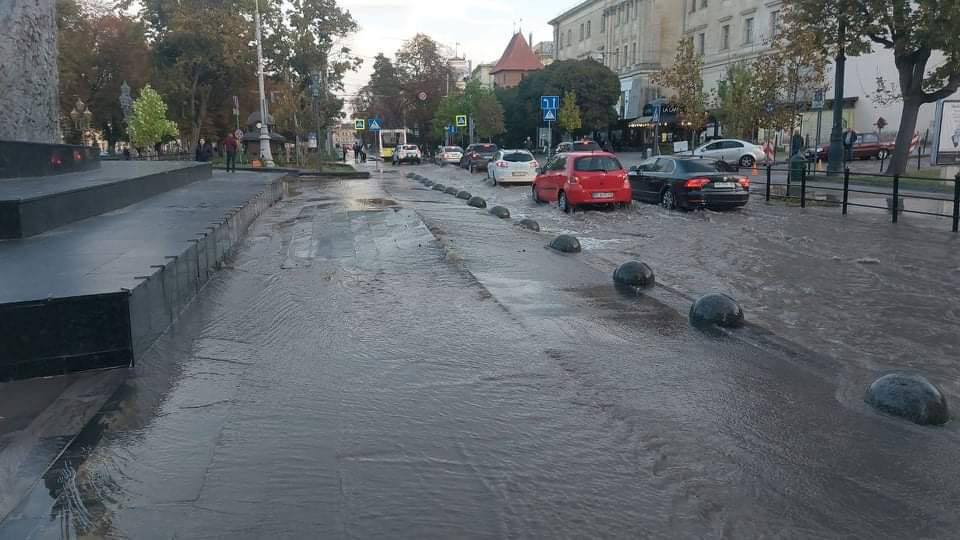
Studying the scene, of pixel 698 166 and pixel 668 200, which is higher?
pixel 698 166

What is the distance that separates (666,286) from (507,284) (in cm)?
206

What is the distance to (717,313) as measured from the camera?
25.3 feet

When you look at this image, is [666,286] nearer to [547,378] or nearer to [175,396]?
[547,378]

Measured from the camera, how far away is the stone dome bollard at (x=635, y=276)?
9.83 meters

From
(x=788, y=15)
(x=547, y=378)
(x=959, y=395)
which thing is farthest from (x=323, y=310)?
(x=788, y=15)

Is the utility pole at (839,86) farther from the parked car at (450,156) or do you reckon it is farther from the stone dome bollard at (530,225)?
the parked car at (450,156)

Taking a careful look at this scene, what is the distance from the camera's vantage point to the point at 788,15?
27797 mm

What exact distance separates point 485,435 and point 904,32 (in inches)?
1011

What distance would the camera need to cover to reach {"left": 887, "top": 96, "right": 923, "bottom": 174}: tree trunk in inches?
1064

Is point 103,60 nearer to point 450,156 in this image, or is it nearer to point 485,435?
point 450,156

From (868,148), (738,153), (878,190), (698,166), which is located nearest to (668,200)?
(698,166)

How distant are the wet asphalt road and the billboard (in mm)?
24176

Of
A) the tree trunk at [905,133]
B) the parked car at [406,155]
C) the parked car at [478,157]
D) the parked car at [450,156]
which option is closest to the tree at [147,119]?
the parked car at [406,155]

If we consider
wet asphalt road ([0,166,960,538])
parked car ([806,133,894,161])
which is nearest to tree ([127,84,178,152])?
parked car ([806,133,894,161])
